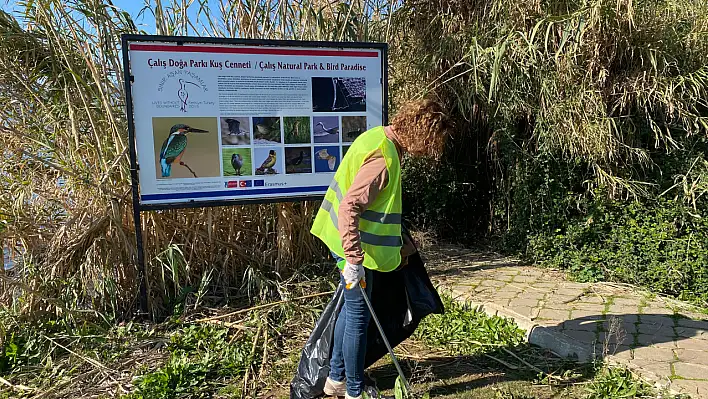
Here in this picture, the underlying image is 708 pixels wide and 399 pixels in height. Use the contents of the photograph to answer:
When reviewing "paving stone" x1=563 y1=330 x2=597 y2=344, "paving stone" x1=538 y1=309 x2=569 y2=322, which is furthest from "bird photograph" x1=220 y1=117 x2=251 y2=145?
"paving stone" x1=563 y1=330 x2=597 y2=344

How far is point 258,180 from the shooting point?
457 centimetres

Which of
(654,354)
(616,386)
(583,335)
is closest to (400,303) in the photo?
(616,386)

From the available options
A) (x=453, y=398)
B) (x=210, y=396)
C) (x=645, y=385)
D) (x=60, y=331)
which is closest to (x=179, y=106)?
(x=60, y=331)

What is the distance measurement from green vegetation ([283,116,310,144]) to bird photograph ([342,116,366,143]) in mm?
350

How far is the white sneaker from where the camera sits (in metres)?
3.17

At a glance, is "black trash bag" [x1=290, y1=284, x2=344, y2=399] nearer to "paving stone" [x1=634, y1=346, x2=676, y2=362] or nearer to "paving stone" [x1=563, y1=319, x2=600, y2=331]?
"paving stone" [x1=563, y1=319, x2=600, y2=331]

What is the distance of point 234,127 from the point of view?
175 inches

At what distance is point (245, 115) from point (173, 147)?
65 centimetres

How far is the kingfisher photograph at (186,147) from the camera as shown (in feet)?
13.9

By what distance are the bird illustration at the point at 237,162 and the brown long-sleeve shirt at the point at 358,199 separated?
197 centimetres

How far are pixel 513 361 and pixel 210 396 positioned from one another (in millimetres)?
2055

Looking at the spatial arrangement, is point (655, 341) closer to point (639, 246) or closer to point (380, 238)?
point (639, 246)

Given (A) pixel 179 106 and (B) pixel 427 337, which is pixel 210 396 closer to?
(B) pixel 427 337

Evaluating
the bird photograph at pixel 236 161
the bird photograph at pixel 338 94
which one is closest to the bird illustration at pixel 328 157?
the bird photograph at pixel 338 94
